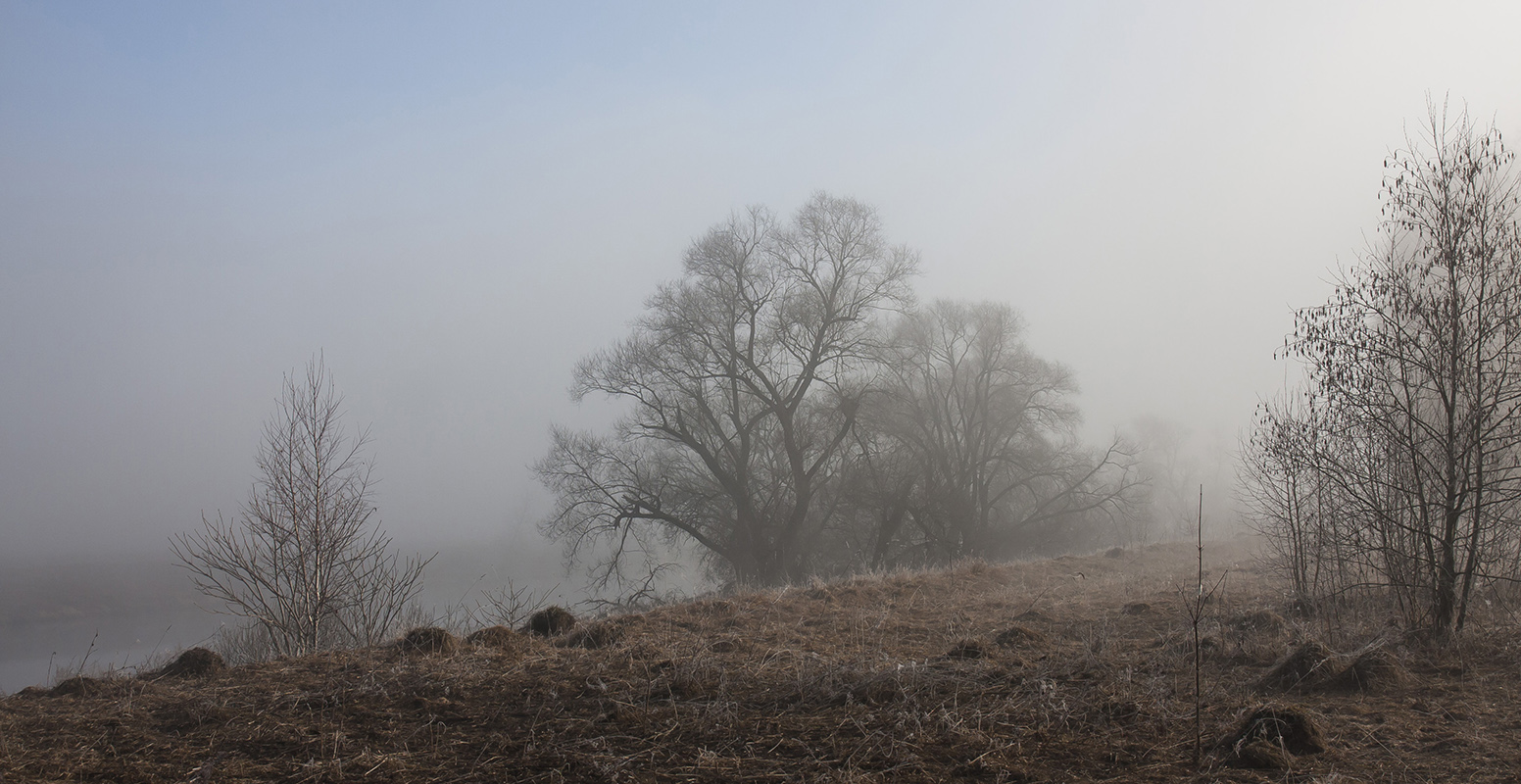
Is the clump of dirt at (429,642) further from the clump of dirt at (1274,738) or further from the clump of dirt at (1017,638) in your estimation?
the clump of dirt at (1274,738)

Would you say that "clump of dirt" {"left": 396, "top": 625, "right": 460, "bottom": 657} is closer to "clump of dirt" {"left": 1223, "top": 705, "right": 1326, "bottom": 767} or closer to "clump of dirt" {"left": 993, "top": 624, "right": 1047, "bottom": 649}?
"clump of dirt" {"left": 993, "top": 624, "right": 1047, "bottom": 649}

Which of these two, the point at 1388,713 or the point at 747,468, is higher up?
the point at 747,468

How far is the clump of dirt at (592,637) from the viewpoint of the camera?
548 centimetres

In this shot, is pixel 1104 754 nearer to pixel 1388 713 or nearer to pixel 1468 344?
pixel 1388 713

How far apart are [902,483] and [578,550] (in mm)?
10729

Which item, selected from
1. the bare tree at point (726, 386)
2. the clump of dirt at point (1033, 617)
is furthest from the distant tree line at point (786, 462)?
the clump of dirt at point (1033, 617)

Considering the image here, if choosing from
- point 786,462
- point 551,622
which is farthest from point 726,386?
point 551,622

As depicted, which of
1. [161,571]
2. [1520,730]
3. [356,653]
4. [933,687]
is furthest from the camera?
[161,571]

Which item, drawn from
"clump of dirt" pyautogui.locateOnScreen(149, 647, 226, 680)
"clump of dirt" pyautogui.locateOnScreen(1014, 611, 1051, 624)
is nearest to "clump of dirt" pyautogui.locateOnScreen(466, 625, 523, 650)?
"clump of dirt" pyautogui.locateOnScreen(149, 647, 226, 680)

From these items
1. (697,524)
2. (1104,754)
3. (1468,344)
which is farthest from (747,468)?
(1104,754)

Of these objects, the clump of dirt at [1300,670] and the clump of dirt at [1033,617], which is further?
the clump of dirt at [1033,617]

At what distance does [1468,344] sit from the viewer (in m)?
5.55

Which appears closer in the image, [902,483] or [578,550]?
[578,550]

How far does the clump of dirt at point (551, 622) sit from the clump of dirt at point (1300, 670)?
4937 mm
